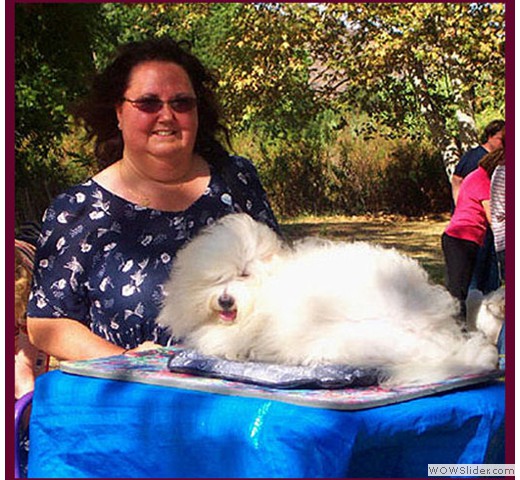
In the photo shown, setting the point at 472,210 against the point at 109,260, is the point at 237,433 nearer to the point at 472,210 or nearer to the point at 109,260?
the point at 109,260

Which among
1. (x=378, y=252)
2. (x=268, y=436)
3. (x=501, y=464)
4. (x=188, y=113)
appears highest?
(x=188, y=113)

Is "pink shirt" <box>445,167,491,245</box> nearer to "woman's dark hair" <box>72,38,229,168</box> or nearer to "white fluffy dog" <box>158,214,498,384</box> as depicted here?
"woman's dark hair" <box>72,38,229,168</box>

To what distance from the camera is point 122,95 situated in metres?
3.06

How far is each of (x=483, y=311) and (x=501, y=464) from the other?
138cm

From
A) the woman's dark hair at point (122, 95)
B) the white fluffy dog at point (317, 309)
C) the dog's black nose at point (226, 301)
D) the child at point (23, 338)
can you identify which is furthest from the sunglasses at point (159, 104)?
the dog's black nose at point (226, 301)

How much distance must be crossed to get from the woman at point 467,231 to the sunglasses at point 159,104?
356cm

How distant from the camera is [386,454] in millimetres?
1926

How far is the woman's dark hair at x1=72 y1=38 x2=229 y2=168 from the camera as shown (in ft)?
10.1

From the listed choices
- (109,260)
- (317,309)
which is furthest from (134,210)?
(317,309)

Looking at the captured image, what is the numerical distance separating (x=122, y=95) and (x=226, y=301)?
108cm

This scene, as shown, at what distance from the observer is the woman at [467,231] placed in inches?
243

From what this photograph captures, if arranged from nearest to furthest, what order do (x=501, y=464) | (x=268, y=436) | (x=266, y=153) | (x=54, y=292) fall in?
1. (x=268, y=436)
2. (x=501, y=464)
3. (x=54, y=292)
4. (x=266, y=153)

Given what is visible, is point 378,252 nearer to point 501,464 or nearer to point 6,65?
point 501,464

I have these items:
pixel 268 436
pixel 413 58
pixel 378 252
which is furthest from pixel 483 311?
pixel 413 58
